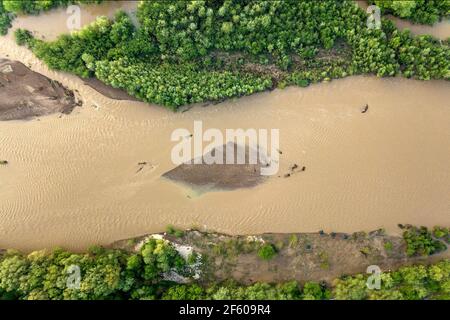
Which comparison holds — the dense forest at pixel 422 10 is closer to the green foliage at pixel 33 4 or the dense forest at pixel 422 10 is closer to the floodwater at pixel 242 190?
the floodwater at pixel 242 190

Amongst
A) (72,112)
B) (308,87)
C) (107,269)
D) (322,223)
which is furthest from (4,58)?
(322,223)

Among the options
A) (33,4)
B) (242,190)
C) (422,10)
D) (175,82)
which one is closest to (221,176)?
(242,190)

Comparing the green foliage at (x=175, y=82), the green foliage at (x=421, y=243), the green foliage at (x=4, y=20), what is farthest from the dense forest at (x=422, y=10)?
the green foliage at (x=4, y=20)

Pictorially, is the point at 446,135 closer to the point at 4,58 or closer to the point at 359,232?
the point at 359,232

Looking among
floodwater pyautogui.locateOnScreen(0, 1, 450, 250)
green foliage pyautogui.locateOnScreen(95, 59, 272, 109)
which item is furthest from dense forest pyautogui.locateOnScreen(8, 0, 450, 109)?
floodwater pyautogui.locateOnScreen(0, 1, 450, 250)

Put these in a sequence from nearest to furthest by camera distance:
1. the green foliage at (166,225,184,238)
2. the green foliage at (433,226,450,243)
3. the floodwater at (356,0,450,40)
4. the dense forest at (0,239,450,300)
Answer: the dense forest at (0,239,450,300)
the green foliage at (433,226,450,243)
the green foliage at (166,225,184,238)
the floodwater at (356,0,450,40)

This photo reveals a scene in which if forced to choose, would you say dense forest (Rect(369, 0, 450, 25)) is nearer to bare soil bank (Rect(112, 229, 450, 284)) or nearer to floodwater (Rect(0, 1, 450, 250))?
floodwater (Rect(0, 1, 450, 250))
